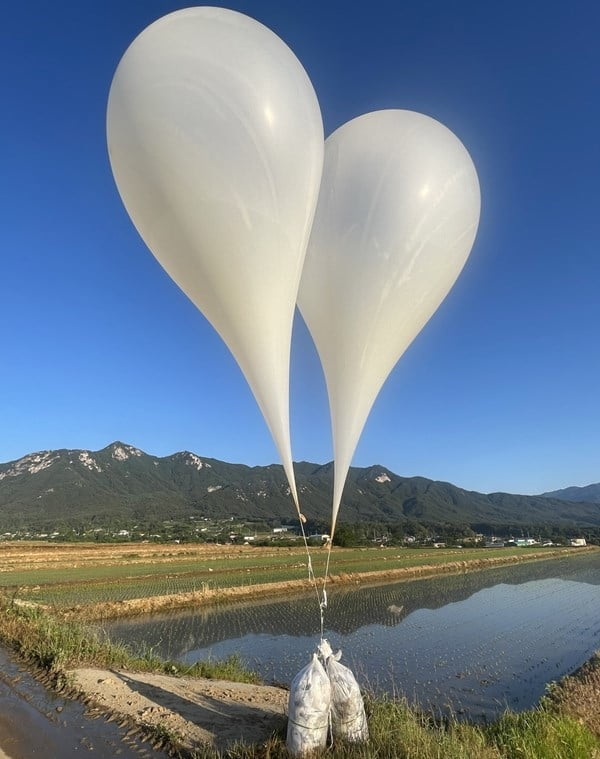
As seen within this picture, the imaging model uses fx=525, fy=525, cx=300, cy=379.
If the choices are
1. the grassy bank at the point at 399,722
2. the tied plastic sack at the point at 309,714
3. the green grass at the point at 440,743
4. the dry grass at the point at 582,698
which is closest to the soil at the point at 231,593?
the grassy bank at the point at 399,722

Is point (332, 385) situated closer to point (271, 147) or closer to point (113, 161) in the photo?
point (271, 147)

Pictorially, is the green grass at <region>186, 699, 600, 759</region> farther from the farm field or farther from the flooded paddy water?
the farm field

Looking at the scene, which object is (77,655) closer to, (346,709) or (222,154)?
Answer: (346,709)

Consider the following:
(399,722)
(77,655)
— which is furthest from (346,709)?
(77,655)

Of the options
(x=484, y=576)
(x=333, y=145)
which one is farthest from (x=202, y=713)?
(x=484, y=576)

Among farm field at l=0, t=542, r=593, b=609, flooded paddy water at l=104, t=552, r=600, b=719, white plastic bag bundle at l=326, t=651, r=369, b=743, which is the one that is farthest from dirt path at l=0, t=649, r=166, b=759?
farm field at l=0, t=542, r=593, b=609

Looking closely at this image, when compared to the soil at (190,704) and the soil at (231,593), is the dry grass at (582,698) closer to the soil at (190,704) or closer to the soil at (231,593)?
the soil at (190,704)
